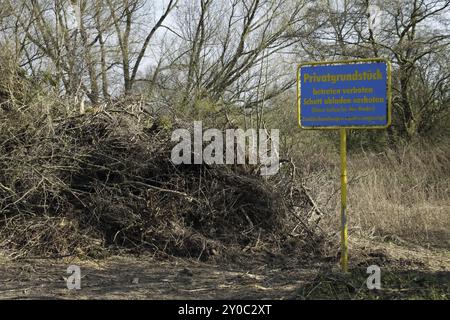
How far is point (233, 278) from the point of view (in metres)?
6.52

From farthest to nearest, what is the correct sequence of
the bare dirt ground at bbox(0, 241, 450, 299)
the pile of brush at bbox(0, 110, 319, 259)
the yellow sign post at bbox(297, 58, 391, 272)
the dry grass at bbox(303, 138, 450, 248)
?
the dry grass at bbox(303, 138, 450, 248), the pile of brush at bbox(0, 110, 319, 259), the yellow sign post at bbox(297, 58, 391, 272), the bare dirt ground at bbox(0, 241, 450, 299)

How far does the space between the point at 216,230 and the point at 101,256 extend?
165 cm

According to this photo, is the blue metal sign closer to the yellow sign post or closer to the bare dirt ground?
the yellow sign post

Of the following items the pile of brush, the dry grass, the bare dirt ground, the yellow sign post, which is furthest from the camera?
the dry grass

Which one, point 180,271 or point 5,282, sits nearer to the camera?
point 5,282

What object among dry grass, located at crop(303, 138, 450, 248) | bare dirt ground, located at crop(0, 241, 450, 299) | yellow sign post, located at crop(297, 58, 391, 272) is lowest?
bare dirt ground, located at crop(0, 241, 450, 299)

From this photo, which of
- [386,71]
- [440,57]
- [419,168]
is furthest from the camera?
[440,57]

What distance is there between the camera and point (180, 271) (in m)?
6.82

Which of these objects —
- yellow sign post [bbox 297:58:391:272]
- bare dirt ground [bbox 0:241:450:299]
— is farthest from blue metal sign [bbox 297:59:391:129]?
bare dirt ground [bbox 0:241:450:299]

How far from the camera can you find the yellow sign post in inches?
241

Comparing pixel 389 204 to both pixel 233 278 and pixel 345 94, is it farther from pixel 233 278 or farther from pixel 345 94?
pixel 233 278

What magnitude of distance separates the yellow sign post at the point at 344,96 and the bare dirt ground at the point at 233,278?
804mm
